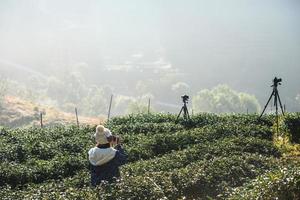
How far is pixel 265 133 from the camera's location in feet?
96.6

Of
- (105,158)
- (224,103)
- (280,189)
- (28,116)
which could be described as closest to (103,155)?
(105,158)

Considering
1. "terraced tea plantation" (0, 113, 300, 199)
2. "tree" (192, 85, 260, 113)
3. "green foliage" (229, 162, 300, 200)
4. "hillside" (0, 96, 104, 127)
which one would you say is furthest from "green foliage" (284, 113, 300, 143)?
"tree" (192, 85, 260, 113)

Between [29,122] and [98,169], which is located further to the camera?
[29,122]

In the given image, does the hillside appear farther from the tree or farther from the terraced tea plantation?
the tree

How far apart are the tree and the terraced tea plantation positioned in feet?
478

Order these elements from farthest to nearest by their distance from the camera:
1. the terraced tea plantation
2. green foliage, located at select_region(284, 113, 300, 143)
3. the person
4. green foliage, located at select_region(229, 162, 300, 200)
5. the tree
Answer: the tree < green foliage, located at select_region(284, 113, 300, 143) < the person < the terraced tea plantation < green foliage, located at select_region(229, 162, 300, 200)

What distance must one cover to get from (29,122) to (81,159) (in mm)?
74511

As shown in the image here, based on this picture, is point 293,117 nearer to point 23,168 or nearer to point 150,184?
point 23,168

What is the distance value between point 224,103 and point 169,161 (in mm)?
163612

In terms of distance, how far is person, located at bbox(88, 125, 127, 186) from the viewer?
1330 cm

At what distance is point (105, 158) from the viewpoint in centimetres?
1332

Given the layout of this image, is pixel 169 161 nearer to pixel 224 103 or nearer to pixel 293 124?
pixel 293 124

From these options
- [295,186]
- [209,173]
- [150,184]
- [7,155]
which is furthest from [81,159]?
[295,186]

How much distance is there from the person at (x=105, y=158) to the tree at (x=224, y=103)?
168 metres
